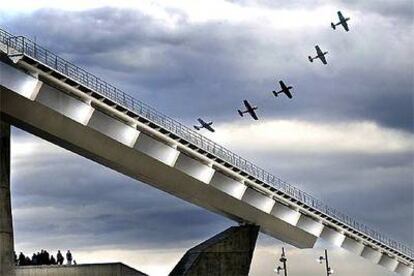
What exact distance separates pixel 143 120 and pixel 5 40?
29.1ft

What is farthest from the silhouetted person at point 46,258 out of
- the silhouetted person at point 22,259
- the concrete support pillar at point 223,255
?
the concrete support pillar at point 223,255

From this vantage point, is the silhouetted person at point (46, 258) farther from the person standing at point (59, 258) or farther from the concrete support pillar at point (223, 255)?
the concrete support pillar at point (223, 255)

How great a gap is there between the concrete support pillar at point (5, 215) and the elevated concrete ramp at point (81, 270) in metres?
1.53

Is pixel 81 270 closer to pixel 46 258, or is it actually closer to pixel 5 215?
pixel 5 215

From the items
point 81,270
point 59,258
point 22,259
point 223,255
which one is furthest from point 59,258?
point 223,255

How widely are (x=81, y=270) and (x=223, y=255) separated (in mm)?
9188

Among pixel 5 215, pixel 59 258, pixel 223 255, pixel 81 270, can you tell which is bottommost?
pixel 81 270

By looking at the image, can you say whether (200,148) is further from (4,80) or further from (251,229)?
(4,80)

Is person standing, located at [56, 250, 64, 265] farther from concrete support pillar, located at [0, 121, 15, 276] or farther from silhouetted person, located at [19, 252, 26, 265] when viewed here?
concrete support pillar, located at [0, 121, 15, 276]

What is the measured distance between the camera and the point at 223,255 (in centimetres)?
5081

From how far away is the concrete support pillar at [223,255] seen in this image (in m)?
50.2

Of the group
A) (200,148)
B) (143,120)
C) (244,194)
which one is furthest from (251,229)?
(143,120)

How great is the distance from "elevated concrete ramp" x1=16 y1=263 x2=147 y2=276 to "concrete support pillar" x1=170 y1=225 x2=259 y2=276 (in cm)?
468

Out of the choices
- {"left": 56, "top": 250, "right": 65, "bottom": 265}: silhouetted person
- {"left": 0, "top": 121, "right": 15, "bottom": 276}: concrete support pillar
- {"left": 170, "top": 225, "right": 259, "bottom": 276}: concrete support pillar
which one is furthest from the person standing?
{"left": 0, "top": 121, "right": 15, "bottom": 276}: concrete support pillar
